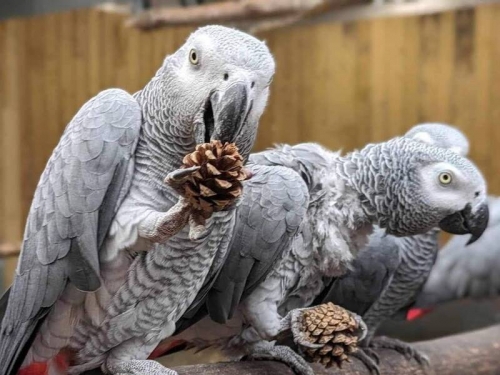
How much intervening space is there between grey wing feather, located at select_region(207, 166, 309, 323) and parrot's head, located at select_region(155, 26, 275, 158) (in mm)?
253

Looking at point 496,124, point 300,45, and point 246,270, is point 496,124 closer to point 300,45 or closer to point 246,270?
point 300,45

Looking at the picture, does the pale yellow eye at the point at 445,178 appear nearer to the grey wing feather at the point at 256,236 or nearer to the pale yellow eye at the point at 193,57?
the grey wing feather at the point at 256,236

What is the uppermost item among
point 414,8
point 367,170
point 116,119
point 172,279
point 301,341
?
point 414,8

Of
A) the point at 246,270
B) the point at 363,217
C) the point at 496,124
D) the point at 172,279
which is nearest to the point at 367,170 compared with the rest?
the point at 363,217

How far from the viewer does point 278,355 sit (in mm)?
1227

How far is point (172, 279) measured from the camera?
975 mm

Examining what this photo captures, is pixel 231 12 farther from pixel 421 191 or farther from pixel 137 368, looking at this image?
pixel 137 368

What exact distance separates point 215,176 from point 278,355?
1.97 ft

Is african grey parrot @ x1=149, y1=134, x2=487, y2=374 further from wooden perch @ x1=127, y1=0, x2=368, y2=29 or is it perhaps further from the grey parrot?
wooden perch @ x1=127, y1=0, x2=368, y2=29

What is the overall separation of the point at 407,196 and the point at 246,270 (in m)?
0.30

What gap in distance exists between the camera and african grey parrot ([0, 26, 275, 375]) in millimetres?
830

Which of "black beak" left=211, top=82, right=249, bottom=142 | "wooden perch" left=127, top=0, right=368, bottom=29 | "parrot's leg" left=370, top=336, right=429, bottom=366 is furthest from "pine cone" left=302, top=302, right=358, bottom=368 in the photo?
"wooden perch" left=127, top=0, right=368, bottom=29

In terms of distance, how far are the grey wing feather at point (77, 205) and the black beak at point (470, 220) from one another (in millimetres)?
583

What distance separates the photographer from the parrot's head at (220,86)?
80 centimetres
